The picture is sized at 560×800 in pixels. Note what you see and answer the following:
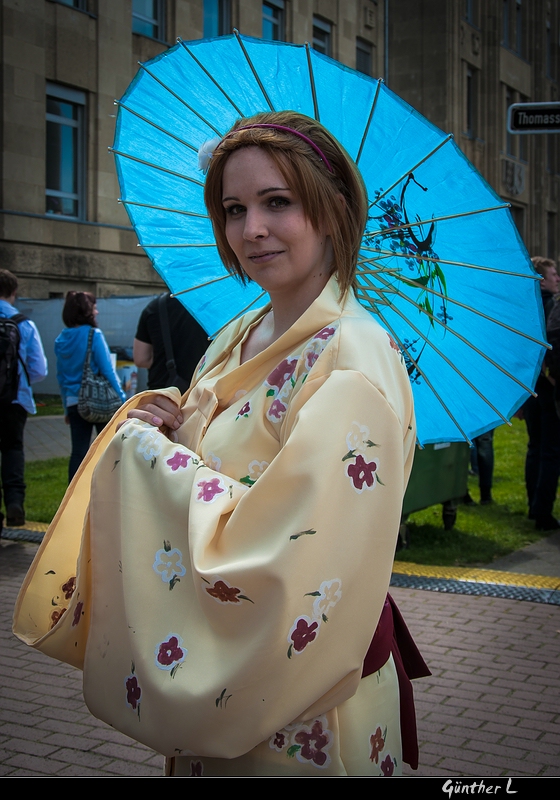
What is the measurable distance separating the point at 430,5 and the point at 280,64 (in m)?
24.4

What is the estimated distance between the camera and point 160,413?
1875 mm

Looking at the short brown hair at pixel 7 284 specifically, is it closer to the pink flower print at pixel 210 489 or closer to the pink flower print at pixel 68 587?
the pink flower print at pixel 68 587

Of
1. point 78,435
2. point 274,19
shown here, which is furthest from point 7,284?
point 274,19

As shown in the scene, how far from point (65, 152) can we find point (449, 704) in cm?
1419

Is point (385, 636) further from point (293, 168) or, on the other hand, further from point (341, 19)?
point (341, 19)

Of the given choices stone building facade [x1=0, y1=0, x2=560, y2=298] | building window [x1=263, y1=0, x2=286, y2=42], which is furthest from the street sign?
building window [x1=263, y1=0, x2=286, y2=42]

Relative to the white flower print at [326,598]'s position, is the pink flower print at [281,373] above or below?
above

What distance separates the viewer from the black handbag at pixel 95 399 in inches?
287

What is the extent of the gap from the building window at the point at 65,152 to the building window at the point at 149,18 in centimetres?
170

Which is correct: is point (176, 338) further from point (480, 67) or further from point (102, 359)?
point (480, 67)

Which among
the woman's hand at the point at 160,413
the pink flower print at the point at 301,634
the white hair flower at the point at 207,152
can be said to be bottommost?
the pink flower print at the point at 301,634

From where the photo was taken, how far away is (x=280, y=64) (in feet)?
7.39

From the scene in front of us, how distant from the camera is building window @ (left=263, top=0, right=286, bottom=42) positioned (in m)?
16.7

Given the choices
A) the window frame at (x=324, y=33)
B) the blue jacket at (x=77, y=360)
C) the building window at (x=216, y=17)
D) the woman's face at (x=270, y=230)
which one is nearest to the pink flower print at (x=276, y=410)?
the woman's face at (x=270, y=230)
